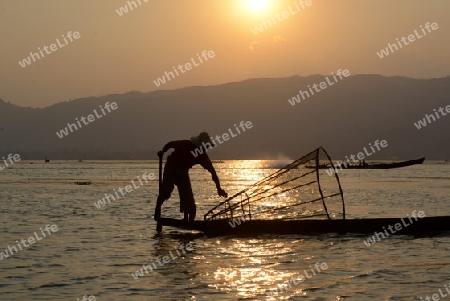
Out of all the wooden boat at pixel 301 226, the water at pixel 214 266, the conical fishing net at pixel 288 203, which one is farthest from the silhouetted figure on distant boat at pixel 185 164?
the water at pixel 214 266

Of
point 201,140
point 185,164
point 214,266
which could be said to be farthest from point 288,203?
point 214,266

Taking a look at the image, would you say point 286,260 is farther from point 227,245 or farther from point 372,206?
point 372,206

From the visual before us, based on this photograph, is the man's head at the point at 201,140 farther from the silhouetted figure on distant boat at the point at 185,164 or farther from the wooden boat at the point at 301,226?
the wooden boat at the point at 301,226

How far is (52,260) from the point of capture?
1591 centimetres

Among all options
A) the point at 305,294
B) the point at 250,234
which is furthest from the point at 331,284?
the point at 250,234

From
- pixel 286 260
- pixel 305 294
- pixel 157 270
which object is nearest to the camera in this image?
pixel 305 294

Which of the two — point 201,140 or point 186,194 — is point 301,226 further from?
point 201,140

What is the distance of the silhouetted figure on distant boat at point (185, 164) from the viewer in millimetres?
19047

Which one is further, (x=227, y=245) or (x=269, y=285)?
(x=227, y=245)

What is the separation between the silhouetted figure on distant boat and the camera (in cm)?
1905

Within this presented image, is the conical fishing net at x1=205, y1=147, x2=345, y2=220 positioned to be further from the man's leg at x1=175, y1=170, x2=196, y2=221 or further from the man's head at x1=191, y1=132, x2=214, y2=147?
the man's head at x1=191, y1=132, x2=214, y2=147

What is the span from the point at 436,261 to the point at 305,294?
502cm

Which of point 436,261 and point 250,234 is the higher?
point 250,234

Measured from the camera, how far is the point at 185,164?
19.5 metres
